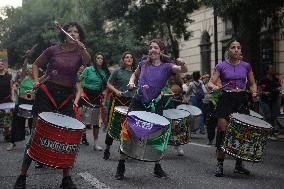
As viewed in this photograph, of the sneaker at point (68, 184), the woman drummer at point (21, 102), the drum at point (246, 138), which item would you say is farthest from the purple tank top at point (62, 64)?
the woman drummer at point (21, 102)

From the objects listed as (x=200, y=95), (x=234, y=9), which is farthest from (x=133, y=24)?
(x=234, y=9)

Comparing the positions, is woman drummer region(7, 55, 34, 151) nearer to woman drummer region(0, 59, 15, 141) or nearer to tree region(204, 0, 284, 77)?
woman drummer region(0, 59, 15, 141)

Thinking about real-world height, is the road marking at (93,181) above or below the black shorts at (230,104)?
below

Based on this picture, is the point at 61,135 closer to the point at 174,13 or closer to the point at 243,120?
the point at 243,120

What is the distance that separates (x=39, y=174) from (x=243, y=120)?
2.74m

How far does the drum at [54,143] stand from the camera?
5.27m

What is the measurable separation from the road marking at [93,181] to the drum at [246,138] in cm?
162

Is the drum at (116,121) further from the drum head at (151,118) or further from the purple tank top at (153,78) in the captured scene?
the drum head at (151,118)

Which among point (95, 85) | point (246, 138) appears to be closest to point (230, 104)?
point (246, 138)

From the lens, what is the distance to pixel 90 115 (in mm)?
10055

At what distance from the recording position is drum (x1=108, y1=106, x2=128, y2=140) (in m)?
7.74

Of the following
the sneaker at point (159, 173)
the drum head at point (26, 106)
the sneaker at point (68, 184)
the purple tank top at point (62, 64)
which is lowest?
the sneaker at point (159, 173)

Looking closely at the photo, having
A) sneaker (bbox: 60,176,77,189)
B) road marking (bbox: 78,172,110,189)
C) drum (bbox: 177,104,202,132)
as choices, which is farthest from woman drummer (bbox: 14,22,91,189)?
drum (bbox: 177,104,202,132)

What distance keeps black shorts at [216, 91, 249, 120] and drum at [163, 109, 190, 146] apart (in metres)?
1.79
